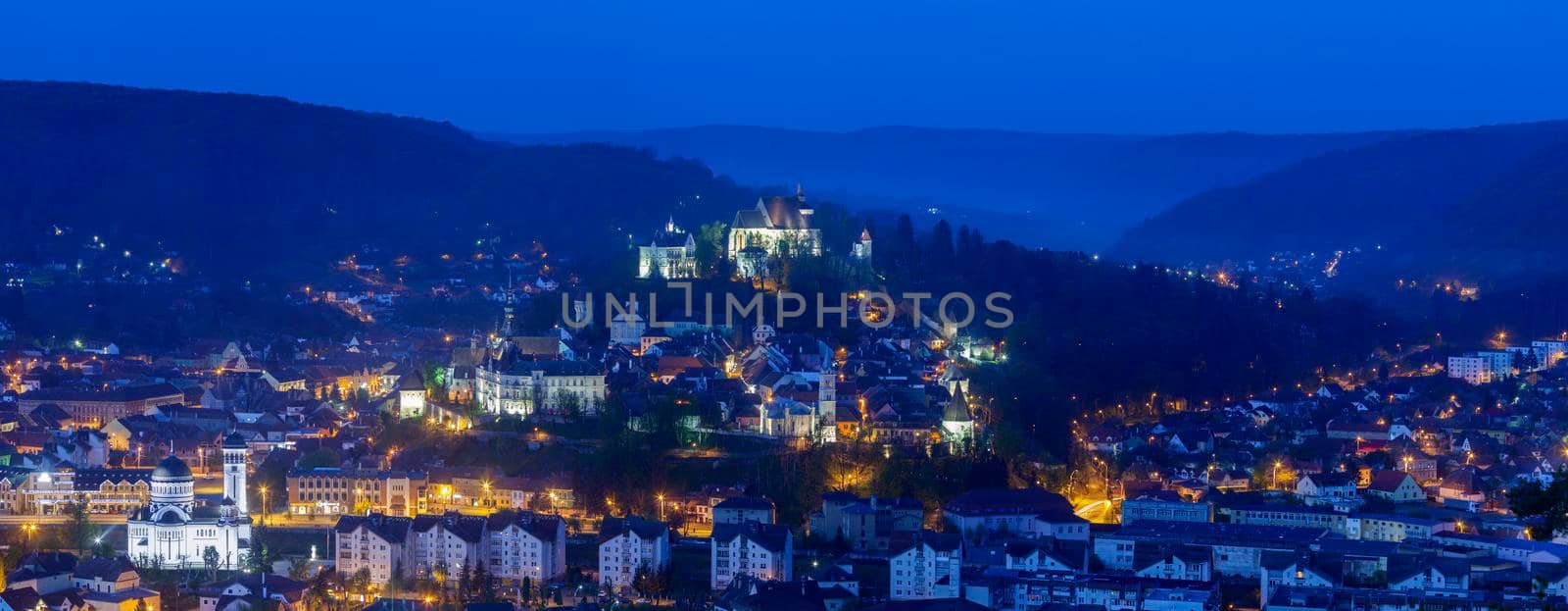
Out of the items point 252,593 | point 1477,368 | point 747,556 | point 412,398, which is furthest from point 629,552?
point 1477,368

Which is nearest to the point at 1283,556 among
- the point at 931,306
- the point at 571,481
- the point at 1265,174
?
the point at 571,481

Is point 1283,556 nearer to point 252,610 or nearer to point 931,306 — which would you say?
point 252,610

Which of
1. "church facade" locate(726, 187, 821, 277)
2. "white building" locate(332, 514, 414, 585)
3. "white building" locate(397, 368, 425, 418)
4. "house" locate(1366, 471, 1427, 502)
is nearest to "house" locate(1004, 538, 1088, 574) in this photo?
"house" locate(1366, 471, 1427, 502)

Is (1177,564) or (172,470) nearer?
(1177,564)

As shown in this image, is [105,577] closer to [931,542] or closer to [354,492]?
[354,492]

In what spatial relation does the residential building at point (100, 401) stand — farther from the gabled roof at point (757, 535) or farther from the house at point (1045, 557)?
the house at point (1045, 557)

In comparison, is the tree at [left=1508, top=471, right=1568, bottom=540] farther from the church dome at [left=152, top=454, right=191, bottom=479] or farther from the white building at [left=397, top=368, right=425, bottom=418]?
the white building at [left=397, top=368, right=425, bottom=418]
